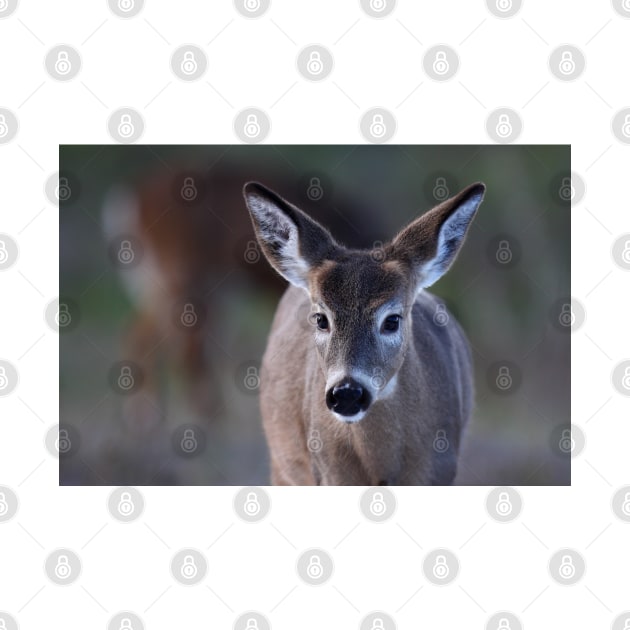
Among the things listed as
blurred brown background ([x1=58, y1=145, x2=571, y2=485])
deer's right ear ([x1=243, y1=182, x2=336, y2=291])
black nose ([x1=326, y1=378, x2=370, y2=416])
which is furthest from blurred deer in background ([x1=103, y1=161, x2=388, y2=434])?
black nose ([x1=326, y1=378, x2=370, y2=416])

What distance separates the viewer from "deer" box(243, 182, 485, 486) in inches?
265

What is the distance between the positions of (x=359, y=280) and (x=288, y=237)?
682 mm

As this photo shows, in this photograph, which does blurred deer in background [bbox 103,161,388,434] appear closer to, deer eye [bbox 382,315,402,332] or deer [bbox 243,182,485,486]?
deer [bbox 243,182,485,486]

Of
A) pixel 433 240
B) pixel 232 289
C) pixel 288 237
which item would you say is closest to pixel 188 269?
pixel 232 289

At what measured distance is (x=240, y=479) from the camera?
11656mm

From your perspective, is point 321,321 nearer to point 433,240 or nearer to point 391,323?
point 391,323

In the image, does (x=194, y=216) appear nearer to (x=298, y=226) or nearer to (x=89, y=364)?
(x=89, y=364)

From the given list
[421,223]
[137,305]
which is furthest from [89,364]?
[421,223]

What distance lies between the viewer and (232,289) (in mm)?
13211

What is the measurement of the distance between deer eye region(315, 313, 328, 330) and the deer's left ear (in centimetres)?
70

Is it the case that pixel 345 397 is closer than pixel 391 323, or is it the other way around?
pixel 345 397

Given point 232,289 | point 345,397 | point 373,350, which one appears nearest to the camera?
point 345,397

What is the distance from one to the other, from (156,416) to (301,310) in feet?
15.5

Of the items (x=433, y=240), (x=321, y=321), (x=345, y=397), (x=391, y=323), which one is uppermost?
(x=433, y=240)
